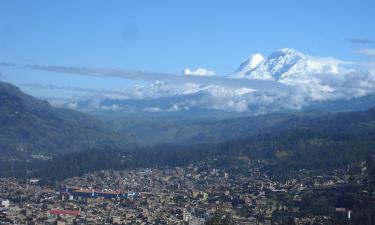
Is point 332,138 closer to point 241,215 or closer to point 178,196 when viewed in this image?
point 178,196

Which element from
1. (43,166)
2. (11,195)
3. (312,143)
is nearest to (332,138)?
(312,143)

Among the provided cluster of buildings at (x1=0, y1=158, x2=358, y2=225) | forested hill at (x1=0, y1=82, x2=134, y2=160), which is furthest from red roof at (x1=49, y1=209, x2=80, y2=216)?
forested hill at (x1=0, y1=82, x2=134, y2=160)

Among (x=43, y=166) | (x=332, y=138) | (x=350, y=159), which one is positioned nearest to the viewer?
(x=350, y=159)

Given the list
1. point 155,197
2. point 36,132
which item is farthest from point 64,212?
point 36,132

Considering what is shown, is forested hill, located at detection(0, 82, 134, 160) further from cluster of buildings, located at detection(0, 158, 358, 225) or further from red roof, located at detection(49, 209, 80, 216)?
red roof, located at detection(49, 209, 80, 216)

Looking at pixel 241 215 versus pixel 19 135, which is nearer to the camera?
pixel 241 215

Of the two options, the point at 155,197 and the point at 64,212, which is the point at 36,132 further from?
the point at 64,212
